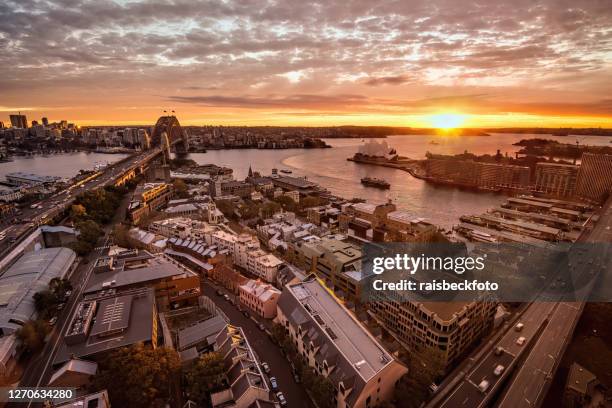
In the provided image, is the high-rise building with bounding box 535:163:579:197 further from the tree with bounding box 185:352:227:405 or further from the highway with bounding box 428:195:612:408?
the tree with bounding box 185:352:227:405

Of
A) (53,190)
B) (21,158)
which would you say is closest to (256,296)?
(53,190)

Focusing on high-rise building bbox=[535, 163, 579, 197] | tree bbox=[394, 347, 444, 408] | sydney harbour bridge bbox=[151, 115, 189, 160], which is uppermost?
sydney harbour bridge bbox=[151, 115, 189, 160]

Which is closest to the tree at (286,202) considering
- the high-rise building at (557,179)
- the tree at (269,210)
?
the tree at (269,210)

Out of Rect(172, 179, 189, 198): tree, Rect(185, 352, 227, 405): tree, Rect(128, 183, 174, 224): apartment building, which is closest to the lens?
Rect(185, 352, 227, 405): tree

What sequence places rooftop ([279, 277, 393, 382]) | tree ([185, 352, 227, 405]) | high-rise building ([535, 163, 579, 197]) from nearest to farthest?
tree ([185, 352, 227, 405]) → rooftop ([279, 277, 393, 382]) → high-rise building ([535, 163, 579, 197])

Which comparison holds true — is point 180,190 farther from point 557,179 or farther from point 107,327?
point 557,179

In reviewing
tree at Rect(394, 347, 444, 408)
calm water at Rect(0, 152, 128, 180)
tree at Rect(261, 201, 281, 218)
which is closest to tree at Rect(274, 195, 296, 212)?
tree at Rect(261, 201, 281, 218)

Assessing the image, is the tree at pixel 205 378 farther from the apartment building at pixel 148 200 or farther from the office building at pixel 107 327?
the apartment building at pixel 148 200

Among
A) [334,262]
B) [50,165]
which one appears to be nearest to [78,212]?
[334,262]
